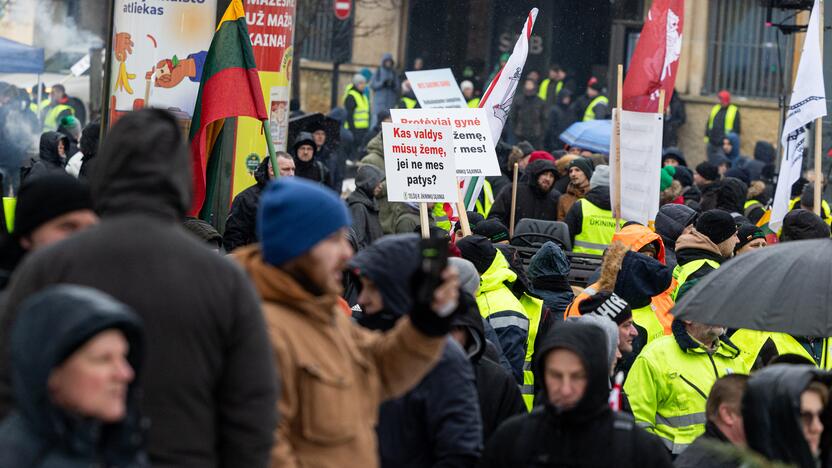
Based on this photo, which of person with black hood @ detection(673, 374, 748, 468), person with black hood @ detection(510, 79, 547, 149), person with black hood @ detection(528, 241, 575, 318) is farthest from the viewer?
person with black hood @ detection(510, 79, 547, 149)

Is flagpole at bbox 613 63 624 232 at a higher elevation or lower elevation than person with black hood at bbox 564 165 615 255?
higher

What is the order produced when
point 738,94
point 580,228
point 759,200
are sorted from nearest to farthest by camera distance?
point 580,228
point 759,200
point 738,94

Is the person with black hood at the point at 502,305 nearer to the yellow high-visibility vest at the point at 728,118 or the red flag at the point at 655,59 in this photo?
the red flag at the point at 655,59

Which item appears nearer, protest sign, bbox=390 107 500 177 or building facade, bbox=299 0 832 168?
protest sign, bbox=390 107 500 177

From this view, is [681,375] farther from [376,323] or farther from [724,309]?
[376,323]

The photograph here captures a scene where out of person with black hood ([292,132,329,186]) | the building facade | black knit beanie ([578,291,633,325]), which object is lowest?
black knit beanie ([578,291,633,325])

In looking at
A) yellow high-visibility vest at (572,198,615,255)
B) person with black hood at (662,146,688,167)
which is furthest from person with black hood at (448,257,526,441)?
person with black hood at (662,146,688,167)

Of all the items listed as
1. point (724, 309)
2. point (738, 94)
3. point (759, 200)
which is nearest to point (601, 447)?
point (724, 309)

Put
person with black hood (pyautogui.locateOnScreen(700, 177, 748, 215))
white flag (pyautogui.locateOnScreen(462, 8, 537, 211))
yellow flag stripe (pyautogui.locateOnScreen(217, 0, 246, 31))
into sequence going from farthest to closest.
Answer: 1. person with black hood (pyautogui.locateOnScreen(700, 177, 748, 215))
2. white flag (pyautogui.locateOnScreen(462, 8, 537, 211))
3. yellow flag stripe (pyautogui.locateOnScreen(217, 0, 246, 31))

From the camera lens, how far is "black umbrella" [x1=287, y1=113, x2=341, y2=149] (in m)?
16.6

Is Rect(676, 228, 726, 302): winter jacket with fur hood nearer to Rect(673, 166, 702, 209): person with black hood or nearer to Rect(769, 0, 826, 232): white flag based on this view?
Rect(769, 0, 826, 232): white flag

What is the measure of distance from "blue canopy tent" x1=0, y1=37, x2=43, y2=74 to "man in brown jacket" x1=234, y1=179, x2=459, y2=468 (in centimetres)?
1792

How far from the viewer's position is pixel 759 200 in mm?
17344

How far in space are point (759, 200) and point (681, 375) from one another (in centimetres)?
1101
